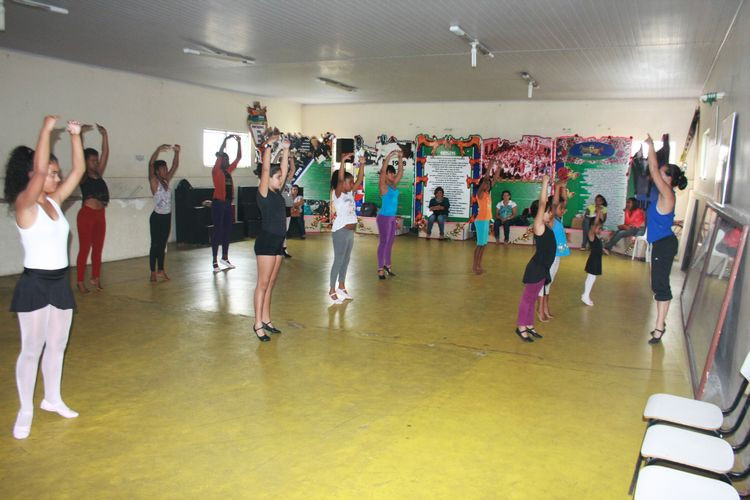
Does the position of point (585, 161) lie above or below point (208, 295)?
above

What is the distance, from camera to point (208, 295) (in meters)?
7.30

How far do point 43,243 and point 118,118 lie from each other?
8205 millimetres

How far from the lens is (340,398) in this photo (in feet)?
13.8

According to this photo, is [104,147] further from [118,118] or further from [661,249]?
[661,249]

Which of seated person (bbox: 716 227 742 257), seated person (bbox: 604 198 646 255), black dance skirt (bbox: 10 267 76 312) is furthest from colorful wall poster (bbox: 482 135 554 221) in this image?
black dance skirt (bbox: 10 267 76 312)

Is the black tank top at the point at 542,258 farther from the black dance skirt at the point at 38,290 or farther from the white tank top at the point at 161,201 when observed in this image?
the white tank top at the point at 161,201

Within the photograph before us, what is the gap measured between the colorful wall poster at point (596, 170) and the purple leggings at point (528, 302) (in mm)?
7692

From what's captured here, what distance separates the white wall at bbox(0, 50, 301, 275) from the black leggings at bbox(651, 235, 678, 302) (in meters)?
8.24

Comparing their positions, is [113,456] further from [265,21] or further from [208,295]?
[265,21]

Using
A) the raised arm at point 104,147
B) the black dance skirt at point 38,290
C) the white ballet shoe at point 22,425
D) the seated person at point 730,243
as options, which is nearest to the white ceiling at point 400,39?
the raised arm at point 104,147

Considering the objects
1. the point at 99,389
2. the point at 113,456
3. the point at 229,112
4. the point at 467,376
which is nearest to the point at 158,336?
the point at 99,389

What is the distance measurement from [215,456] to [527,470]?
1.76 meters

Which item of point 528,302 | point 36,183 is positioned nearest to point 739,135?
point 528,302

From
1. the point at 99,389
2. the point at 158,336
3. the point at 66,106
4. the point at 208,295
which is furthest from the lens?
the point at 66,106
